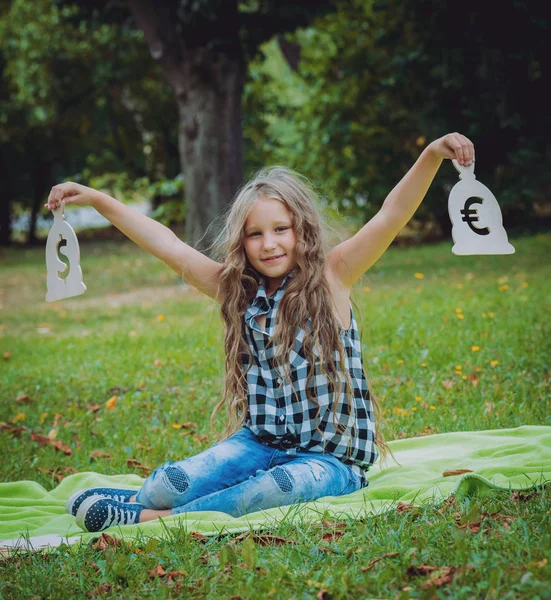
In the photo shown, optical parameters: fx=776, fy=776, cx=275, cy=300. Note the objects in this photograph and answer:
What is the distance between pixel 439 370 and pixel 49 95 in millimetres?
14522

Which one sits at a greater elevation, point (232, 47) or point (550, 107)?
point (232, 47)

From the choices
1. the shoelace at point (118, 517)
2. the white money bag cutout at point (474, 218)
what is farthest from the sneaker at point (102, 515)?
the white money bag cutout at point (474, 218)

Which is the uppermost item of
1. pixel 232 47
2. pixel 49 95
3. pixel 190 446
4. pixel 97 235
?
pixel 49 95

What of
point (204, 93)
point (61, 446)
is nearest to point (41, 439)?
point (61, 446)

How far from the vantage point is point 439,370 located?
5.01 metres

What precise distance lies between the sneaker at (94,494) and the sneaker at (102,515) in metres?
0.08

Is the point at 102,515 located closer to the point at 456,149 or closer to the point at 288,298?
the point at 288,298

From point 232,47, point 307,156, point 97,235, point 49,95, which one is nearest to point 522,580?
point 232,47

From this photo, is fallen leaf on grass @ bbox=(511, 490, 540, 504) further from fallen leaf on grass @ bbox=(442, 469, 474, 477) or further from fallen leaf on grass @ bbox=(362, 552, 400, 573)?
fallen leaf on grass @ bbox=(362, 552, 400, 573)

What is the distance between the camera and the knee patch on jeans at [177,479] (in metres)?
2.97

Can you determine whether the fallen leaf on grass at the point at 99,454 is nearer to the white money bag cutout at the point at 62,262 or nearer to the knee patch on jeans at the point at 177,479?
the white money bag cutout at the point at 62,262

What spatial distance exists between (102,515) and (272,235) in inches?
50.6

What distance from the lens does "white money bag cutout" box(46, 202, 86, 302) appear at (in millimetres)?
3256

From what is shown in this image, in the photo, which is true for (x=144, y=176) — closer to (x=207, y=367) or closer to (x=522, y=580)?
(x=207, y=367)
